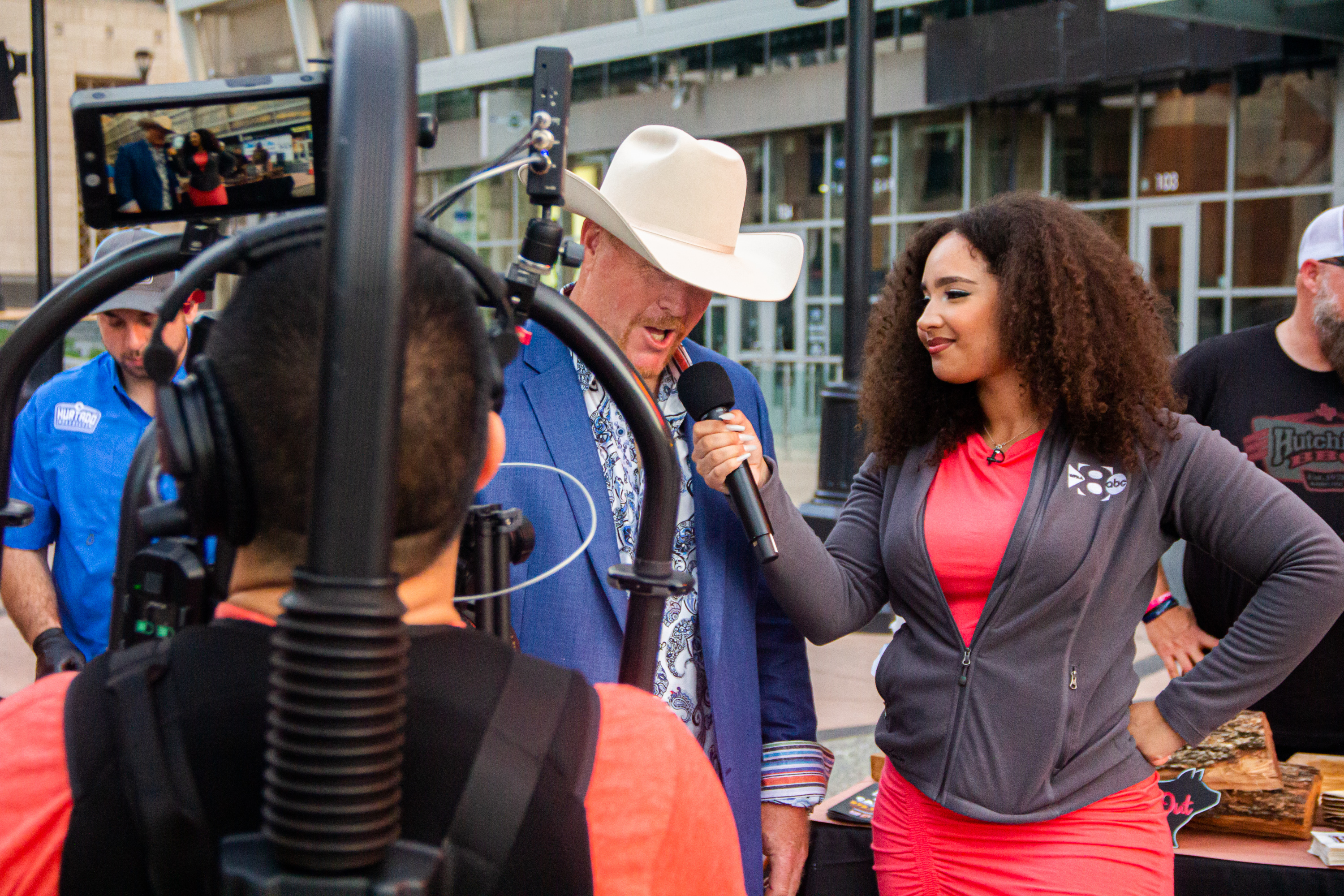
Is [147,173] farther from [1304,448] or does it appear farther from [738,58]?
[738,58]

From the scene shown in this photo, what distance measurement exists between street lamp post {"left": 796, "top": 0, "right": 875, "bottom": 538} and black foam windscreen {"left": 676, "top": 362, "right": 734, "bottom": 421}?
565cm

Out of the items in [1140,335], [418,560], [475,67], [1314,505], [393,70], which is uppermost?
[475,67]

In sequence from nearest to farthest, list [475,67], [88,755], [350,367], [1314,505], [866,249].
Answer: [350,367] → [88,755] → [1314,505] → [866,249] → [475,67]

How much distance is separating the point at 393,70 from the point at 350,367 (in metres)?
0.20

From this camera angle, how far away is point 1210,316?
14156mm

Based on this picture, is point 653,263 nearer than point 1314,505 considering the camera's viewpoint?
Yes

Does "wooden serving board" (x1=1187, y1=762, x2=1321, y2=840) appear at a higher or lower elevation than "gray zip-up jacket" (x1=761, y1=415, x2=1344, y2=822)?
lower

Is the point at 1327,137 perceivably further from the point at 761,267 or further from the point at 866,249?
the point at 761,267

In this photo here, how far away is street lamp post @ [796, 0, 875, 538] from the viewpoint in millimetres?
7828

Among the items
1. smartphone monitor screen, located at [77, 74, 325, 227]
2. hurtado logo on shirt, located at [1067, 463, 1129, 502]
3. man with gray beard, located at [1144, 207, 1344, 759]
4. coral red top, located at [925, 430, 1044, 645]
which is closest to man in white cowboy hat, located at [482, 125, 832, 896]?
coral red top, located at [925, 430, 1044, 645]

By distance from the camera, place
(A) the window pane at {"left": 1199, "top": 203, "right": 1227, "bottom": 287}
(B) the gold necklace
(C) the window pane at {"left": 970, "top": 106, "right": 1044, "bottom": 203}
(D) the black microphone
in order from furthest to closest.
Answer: (C) the window pane at {"left": 970, "top": 106, "right": 1044, "bottom": 203}, (A) the window pane at {"left": 1199, "top": 203, "right": 1227, "bottom": 287}, (B) the gold necklace, (D) the black microphone

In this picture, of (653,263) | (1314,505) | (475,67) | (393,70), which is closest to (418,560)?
(393,70)

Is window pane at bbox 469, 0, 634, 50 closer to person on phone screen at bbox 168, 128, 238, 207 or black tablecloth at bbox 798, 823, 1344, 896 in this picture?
black tablecloth at bbox 798, 823, 1344, 896

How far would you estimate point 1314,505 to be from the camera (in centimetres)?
334
